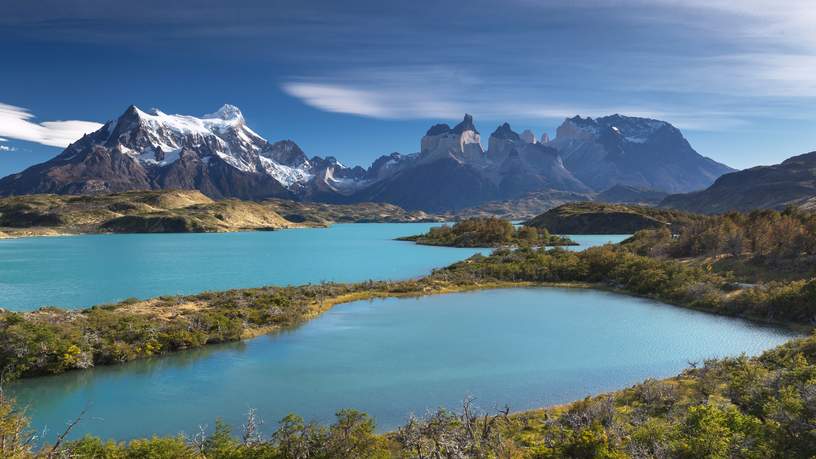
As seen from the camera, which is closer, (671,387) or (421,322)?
(671,387)

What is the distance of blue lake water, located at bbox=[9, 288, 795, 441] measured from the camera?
2766 cm

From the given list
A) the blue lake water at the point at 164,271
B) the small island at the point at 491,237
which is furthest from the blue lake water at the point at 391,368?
the small island at the point at 491,237

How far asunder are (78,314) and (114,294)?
28.6m

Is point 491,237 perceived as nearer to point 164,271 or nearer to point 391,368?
point 164,271

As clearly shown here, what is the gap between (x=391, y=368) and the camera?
116 ft

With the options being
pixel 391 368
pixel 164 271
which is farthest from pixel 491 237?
pixel 391 368

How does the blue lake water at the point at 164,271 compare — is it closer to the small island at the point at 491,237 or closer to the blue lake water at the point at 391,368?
the blue lake water at the point at 391,368

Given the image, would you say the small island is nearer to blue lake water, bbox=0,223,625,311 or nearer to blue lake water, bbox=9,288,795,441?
blue lake water, bbox=0,223,625,311

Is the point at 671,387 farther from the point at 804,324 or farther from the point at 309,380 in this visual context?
the point at 804,324

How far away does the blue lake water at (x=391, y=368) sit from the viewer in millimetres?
27656

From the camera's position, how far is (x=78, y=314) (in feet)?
143

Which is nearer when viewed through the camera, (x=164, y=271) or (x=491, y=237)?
(x=164, y=271)

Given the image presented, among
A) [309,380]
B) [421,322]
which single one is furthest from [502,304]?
[309,380]

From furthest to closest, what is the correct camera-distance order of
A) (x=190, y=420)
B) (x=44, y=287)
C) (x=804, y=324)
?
1. (x=44, y=287)
2. (x=804, y=324)
3. (x=190, y=420)
